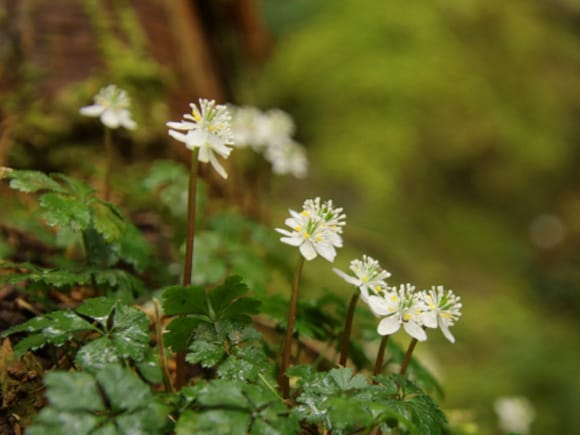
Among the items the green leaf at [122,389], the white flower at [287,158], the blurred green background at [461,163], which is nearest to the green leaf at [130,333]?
the green leaf at [122,389]

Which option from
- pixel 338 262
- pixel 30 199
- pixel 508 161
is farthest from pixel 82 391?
pixel 508 161

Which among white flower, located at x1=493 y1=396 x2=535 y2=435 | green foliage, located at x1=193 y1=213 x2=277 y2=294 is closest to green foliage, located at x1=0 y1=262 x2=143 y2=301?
green foliage, located at x1=193 y1=213 x2=277 y2=294

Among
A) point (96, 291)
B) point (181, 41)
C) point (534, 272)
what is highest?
point (181, 41)

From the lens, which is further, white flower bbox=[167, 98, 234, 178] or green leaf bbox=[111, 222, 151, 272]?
green leaf bbox=[111, 222, 151, 272]

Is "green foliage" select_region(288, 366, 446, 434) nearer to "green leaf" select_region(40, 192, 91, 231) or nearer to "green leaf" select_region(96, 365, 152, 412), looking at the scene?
"green leaf" select_region(96, 365, 152, 412)

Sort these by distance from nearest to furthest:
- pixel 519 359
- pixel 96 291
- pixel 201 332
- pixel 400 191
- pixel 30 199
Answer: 1. pixel 201 332
2. pixel 96 291
3. pixel 30 199
4. pixel 519 359
5. pixel 400 191

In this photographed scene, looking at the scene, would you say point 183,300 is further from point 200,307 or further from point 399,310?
point 399,310

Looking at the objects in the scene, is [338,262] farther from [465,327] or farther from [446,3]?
[446,3]
